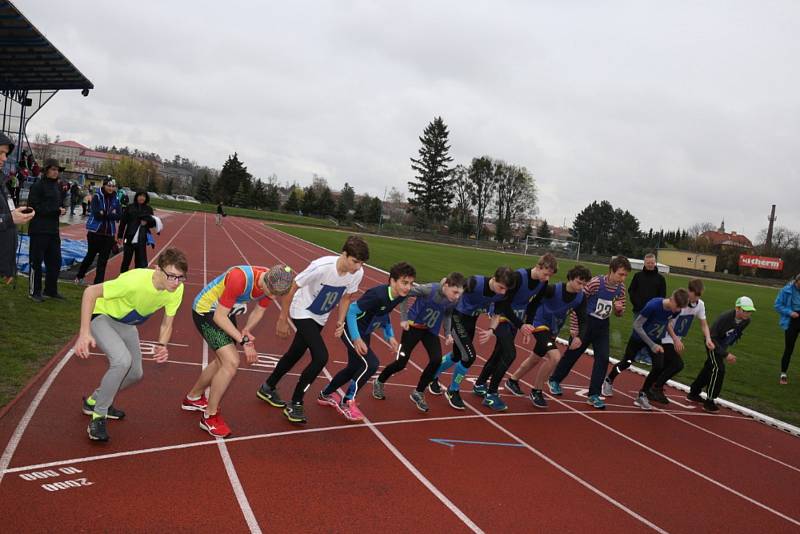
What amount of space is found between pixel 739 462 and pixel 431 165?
69935mm

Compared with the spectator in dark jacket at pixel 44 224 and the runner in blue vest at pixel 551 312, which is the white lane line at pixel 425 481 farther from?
the spectator in dark jacket at pixel 44 224

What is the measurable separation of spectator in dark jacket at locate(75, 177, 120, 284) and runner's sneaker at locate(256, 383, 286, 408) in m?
4.91

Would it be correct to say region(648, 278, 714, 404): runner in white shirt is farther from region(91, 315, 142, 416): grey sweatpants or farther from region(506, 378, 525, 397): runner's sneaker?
region(91, 315, 142, 416): grey sweatpants

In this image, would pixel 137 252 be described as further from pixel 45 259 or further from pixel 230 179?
pixel 230 179

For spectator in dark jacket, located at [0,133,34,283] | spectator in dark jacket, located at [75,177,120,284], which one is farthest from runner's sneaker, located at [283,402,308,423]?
spectator in dark jacket, located at [75,177,120,284]

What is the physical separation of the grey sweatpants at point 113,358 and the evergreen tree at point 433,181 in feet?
227

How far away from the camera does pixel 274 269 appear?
4.59 metres

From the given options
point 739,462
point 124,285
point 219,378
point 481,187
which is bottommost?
point 739,462

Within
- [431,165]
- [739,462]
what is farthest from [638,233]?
[739,462]

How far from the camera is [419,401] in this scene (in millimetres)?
6172

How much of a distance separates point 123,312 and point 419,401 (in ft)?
10.5

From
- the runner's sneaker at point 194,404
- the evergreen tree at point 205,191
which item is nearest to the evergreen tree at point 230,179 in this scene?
the evergreen tree at point 205,191

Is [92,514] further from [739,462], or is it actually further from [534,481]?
[739,462]

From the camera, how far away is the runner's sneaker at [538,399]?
22.6 ft
